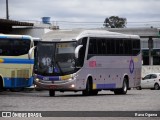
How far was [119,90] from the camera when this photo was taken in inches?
1430

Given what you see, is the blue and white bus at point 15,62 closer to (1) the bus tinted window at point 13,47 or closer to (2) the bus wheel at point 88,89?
(1) the bus tinted window at point 13,47

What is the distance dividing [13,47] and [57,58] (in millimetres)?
3429

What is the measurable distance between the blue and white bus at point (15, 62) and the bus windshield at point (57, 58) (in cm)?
250

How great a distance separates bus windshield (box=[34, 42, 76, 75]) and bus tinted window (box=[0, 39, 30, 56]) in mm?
2469

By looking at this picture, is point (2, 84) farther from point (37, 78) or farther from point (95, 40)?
point (95, 40)

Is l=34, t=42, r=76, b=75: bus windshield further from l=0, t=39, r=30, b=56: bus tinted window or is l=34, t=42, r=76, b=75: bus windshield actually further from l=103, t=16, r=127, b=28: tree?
l=103, t=16, r=127, b=28: tree

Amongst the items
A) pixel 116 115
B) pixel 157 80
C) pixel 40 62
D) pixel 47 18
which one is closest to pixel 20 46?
pixel 40 62

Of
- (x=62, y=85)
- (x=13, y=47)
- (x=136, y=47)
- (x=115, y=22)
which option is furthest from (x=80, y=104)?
(x=115, y=22)

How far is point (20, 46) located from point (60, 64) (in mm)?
3676

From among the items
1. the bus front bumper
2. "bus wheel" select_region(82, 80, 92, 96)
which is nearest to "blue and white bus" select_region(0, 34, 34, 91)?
the bus front bumper

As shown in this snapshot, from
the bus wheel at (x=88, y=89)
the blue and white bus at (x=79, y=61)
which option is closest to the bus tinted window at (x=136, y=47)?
the blue and white bus at (x=79, y=61)

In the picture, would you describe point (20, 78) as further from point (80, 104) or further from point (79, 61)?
point (80, 104)

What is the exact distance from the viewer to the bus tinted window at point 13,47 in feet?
109

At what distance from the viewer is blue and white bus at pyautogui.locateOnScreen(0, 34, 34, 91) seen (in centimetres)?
3322
